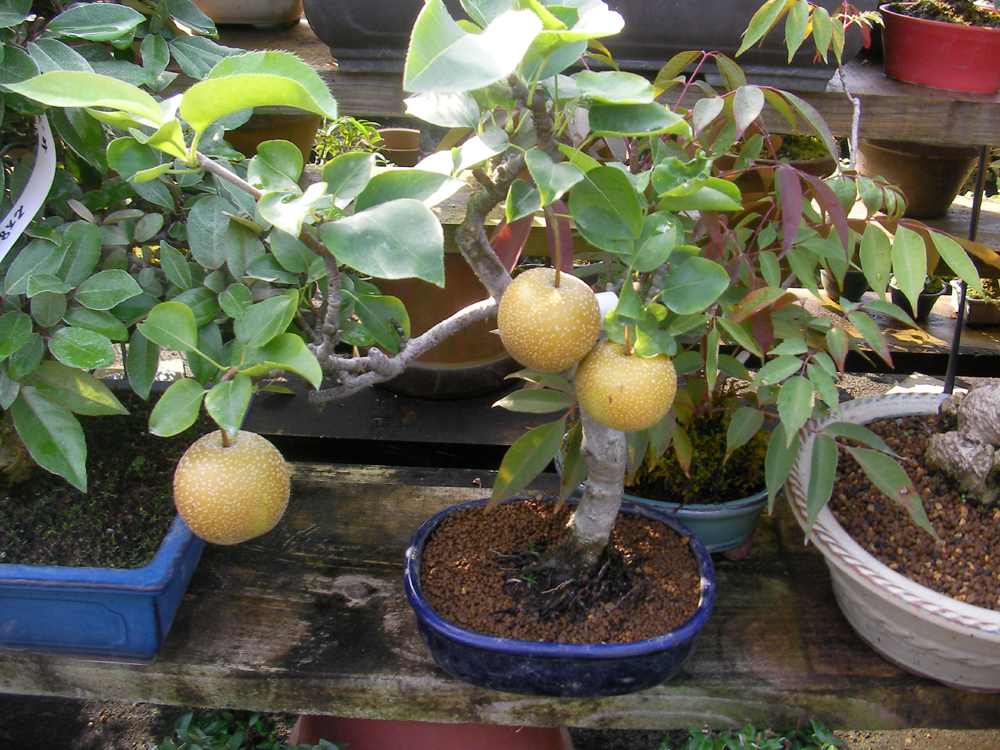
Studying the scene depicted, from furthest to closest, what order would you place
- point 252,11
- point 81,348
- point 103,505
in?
point 252,11 < point 103,505 < point 81,348

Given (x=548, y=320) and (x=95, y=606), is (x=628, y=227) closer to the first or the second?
(x=548, y=320)

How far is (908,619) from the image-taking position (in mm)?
708

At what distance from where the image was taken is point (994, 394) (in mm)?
813

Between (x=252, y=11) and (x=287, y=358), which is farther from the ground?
(x=252, y=11)

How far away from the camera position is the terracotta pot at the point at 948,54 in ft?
3.50

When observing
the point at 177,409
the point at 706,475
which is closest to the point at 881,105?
the point at 706,475

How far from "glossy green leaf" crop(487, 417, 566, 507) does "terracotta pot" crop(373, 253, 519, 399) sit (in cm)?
48

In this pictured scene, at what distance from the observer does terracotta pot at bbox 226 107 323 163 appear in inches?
45.8

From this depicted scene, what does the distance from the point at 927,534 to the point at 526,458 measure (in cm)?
45

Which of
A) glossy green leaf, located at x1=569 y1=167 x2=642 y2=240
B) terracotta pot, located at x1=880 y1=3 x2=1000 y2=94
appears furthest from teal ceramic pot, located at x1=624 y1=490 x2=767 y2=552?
terracotta pot, located at x1=880 y1=3 x2=1000 y2=94

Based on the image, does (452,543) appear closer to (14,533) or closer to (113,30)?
(14,533)

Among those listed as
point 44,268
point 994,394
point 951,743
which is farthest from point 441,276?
point 951,743

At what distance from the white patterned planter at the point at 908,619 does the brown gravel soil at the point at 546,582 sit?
15 cm

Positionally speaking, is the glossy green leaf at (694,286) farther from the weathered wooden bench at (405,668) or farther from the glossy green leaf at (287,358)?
the weathered wooden bench at (405,668)
